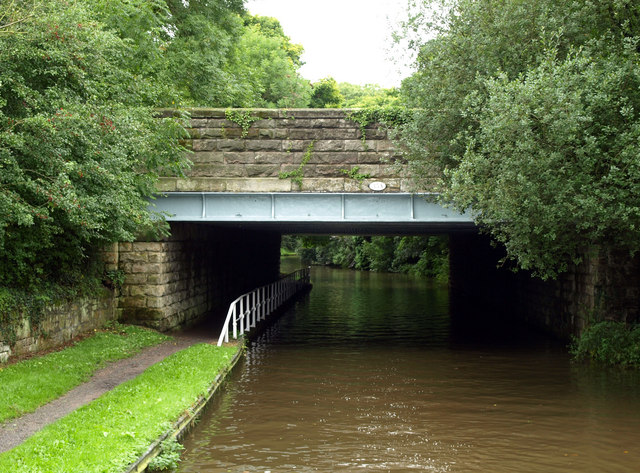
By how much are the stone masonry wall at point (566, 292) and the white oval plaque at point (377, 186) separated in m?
5.01

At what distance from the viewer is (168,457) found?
792 cm

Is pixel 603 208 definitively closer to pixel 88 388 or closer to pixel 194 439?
pixel 194 439

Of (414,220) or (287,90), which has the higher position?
(287,90)

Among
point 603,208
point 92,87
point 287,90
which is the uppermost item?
point 287,90

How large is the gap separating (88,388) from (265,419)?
309 cm

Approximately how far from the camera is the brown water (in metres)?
8.42

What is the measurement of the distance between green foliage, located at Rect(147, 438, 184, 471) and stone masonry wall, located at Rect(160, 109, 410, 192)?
8781 mm

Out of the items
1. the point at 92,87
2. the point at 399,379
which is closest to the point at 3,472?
the point at 92,87

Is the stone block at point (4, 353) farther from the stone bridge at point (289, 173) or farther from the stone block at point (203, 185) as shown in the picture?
the stone block at point (203, 185)

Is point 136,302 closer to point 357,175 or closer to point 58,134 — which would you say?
point 357,175

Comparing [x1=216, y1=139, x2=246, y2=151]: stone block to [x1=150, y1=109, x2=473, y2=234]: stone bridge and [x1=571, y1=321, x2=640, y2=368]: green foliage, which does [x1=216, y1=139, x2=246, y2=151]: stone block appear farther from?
[x1=571, y1=321, x2=640, y2=368]: green foliage

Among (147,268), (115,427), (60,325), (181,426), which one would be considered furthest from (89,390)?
(147,268)

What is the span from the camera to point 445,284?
45000 millimetres

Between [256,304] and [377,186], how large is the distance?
835 centimetres
